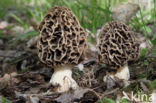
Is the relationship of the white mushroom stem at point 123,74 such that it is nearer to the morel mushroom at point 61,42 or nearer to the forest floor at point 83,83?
the forest floor at point 83,83

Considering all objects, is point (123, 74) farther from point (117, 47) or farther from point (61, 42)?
point (61, 42)

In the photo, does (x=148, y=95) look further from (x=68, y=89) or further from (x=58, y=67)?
(x=58, y=67)

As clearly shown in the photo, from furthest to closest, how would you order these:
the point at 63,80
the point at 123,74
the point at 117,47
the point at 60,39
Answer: the point at 123,74 < the point at 117,47 < the point at 63,80 < the point at 60,39

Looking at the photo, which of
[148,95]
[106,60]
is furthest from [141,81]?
[106,60]

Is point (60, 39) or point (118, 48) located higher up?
point (60, 39)

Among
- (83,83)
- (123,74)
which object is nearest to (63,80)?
(83,83)

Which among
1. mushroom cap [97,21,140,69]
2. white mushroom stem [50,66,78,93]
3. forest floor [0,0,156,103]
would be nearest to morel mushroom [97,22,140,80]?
mushroom cap [97,21,140,69]

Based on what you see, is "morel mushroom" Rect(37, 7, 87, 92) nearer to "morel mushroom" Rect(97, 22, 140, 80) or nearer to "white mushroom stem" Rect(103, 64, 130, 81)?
"morel mushroom" Rect(97, 22, 140, 80)
